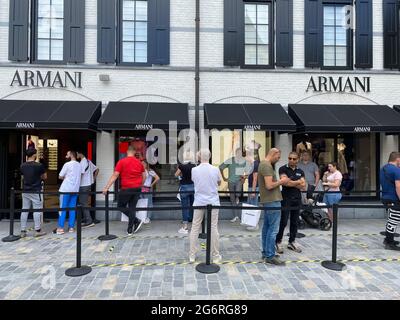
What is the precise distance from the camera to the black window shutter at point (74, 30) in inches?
315

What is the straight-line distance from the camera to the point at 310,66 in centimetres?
845

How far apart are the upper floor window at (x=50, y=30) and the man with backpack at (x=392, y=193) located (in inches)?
315

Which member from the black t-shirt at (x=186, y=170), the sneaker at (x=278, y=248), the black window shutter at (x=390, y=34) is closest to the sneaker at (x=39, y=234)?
the black t-shirt at (x=186, y=170)

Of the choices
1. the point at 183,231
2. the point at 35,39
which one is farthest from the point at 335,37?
the point at 35,39

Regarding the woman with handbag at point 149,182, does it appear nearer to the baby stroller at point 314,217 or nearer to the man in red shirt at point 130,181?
the man in red shirt at point 130,181

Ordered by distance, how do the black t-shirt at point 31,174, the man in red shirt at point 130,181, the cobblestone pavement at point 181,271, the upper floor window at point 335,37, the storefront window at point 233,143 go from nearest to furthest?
the cobblestone pavement at point 181,271, the black t-shirt at point 31,174, the man in red shirt at point 130,181, the storefront window at point 233,143, the upper floor window at point 335,37

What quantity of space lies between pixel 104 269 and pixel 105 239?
1.66 metres

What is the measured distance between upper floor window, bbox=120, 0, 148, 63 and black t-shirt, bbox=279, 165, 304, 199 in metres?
5.16

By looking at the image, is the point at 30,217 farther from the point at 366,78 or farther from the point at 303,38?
the point at 366,78

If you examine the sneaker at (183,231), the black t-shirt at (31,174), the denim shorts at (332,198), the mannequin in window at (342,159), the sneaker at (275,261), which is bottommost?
the sneaker at (275,261)

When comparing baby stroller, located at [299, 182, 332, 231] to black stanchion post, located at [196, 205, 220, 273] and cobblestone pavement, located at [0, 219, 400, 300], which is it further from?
black stanchion post, located at [196, 205, 220, 273]

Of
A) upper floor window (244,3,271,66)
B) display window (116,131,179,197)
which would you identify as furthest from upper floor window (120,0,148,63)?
upper floor window (244,3,271,66)

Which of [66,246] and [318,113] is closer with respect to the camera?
[66,246]
